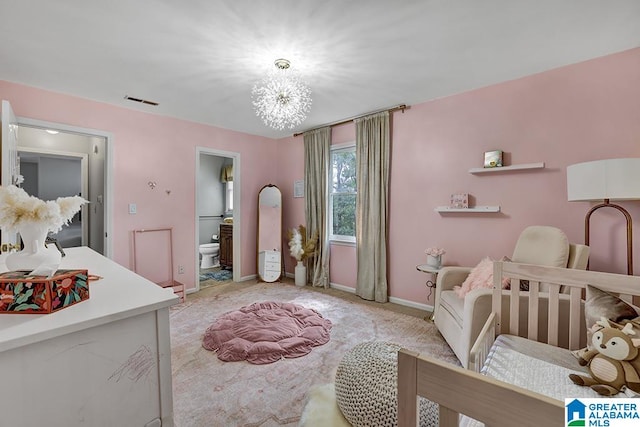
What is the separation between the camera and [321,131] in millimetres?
4129

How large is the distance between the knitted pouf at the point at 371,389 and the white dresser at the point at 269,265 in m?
3.34

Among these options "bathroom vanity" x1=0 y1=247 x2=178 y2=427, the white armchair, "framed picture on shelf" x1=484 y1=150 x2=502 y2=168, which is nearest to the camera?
"bathroom vanity" x1=0 y1=247 x2=178 y2=427

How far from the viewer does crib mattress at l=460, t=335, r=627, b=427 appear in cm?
112

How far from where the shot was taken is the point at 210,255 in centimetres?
551

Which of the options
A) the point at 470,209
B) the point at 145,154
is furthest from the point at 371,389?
the point at 145,154

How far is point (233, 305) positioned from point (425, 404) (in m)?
2.80

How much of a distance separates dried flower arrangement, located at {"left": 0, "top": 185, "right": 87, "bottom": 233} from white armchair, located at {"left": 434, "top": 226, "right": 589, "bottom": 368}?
2239mm

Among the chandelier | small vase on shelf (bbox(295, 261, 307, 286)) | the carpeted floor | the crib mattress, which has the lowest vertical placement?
the carpeted floor

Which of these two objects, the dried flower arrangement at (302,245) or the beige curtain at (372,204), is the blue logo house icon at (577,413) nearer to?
the beige curtain at (372,204)

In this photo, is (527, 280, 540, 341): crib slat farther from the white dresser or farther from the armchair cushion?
the white dresser

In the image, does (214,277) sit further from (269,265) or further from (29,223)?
(29,223)

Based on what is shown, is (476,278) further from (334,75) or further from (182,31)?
(182,31)

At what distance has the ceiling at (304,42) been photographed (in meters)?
1.68

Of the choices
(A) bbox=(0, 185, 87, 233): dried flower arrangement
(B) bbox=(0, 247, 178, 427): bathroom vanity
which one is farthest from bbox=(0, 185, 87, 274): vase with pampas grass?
(B) bbox=(0, 247, 178, 427): bathroom vanity
